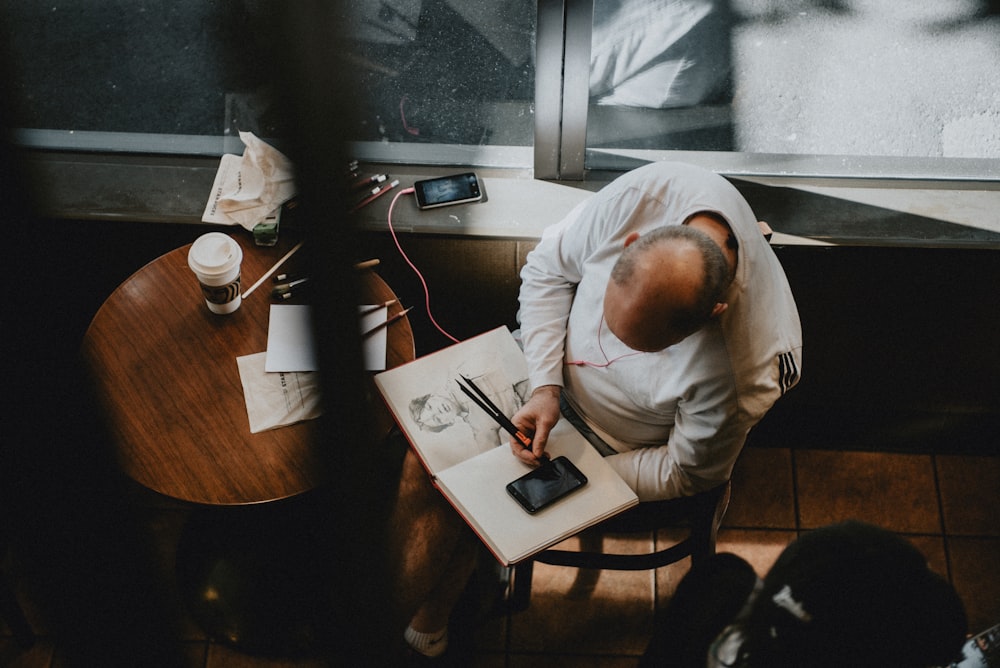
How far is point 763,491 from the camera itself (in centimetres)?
246

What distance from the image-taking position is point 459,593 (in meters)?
2.06

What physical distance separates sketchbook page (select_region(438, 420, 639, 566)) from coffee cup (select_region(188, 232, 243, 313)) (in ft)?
2.24

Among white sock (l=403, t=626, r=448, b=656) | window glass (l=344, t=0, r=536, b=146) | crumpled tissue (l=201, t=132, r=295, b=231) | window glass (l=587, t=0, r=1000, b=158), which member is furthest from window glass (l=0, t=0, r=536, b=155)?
white sock (l=403, t=626, r=448, b=656)

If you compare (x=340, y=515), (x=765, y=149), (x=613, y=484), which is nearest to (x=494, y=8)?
(x=765, y=149)

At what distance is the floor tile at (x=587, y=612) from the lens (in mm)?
2256

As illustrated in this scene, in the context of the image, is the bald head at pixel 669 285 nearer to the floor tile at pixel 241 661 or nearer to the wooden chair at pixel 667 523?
the wooden chair at pixel 667 523

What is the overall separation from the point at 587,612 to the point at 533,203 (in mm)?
1266

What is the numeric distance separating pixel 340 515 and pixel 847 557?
741 millimetres

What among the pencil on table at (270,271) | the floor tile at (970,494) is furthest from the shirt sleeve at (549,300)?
the floor tile at (970,494)

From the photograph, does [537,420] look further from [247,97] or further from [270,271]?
[247,97]

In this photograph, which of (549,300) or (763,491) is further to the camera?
(763,491)

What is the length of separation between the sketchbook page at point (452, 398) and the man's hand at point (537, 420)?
3.0 inches

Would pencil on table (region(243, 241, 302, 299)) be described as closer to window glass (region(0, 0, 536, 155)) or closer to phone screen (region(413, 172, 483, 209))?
phone screen (region(413, 172, 483, 209))

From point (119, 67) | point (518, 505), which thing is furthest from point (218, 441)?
point (119, 67)
